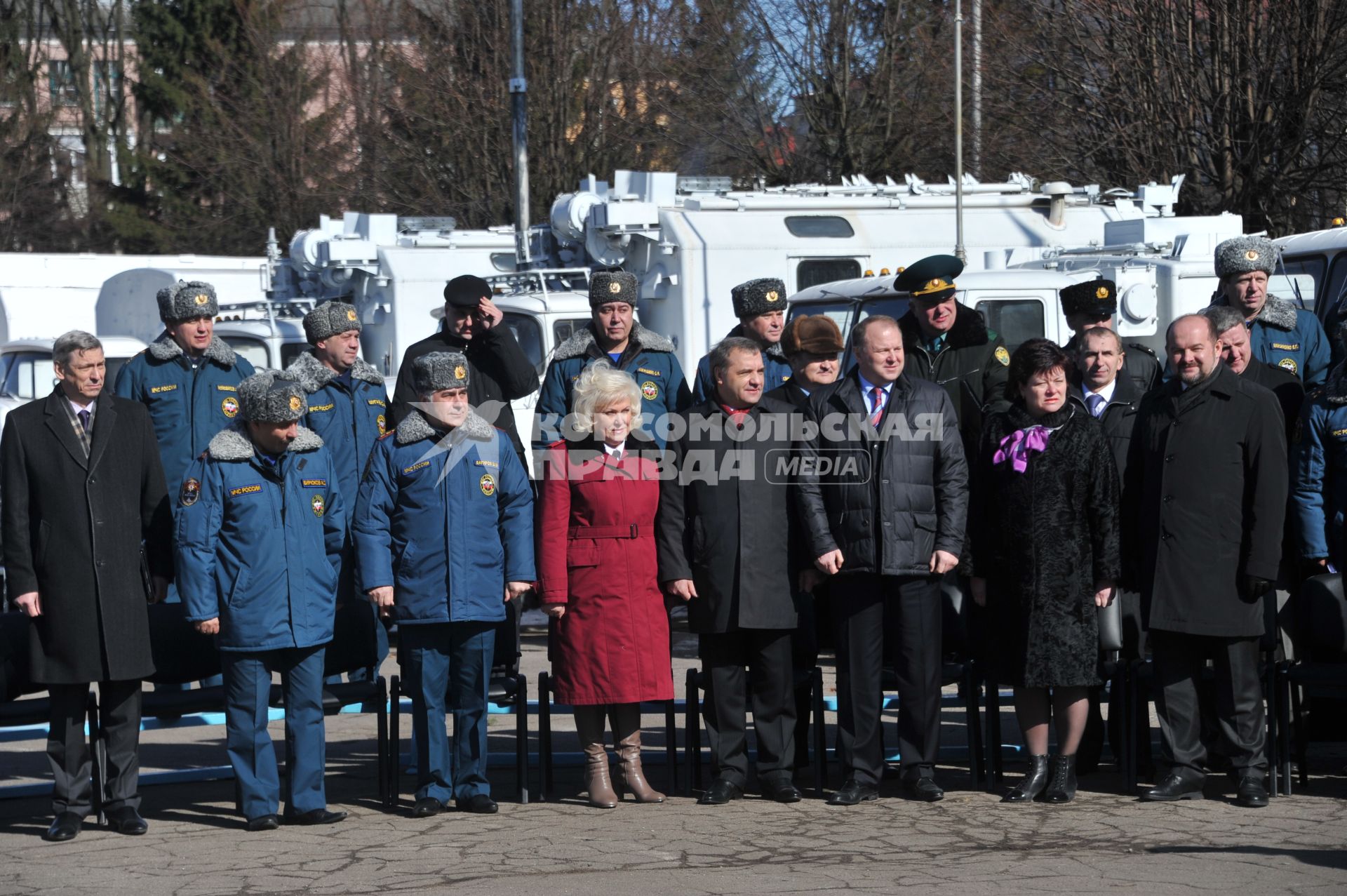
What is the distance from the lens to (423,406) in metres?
7.11

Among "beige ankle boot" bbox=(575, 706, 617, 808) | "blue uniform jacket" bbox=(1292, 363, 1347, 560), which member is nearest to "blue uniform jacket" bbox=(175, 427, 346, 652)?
"beige ankle boot" bbox=(575, 706, 617, 808)

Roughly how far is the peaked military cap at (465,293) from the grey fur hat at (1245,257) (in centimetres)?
338

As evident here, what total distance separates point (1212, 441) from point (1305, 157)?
14285 mm

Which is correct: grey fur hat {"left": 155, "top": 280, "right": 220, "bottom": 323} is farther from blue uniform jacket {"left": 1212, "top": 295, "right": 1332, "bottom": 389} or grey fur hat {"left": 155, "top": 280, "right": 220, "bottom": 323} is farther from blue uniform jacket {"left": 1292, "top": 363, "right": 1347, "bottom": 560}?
blue uniform jacket {"left": 1292, "top": 363, "right": 1347, "bottom": 560}

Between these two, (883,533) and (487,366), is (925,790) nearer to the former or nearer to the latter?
(883,533)

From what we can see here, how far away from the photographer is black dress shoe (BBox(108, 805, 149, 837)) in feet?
22.3

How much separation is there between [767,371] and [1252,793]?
9.12ft

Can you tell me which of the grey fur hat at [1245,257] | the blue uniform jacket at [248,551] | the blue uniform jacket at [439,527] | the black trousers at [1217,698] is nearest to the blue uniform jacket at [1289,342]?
the grey fur hat at [1245,257]

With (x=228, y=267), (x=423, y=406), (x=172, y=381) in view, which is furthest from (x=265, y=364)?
(x=423, y=406)

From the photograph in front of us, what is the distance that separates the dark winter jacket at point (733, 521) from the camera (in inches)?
280

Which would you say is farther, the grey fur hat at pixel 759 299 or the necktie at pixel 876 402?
the grey fur hat at pixel 759 299

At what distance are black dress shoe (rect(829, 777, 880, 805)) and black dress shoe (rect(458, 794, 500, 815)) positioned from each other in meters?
1.32

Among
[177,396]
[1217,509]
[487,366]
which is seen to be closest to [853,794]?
[1217,509]

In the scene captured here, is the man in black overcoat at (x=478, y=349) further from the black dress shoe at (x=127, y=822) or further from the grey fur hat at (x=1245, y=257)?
the grey fur hat at (x=1245, y=257)
